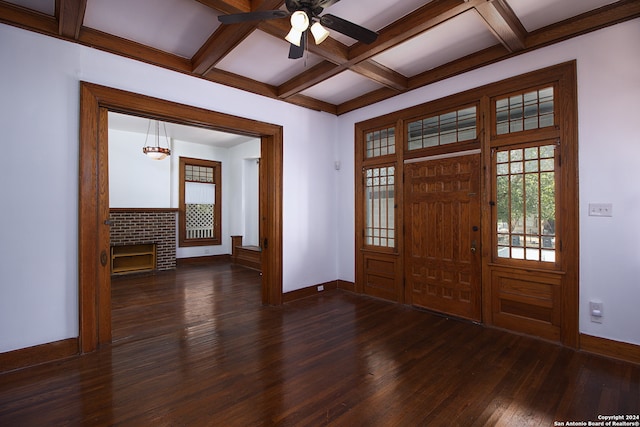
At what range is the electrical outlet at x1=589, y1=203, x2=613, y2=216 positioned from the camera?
2730 millimetres

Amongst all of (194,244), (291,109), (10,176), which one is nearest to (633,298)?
(291,109)

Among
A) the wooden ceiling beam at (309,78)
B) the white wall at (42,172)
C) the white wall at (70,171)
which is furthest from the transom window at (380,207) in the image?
the white wall at (42,172)

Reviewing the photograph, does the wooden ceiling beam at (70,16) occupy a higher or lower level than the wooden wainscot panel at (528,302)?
higher

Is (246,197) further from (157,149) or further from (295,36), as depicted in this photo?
(295,36)

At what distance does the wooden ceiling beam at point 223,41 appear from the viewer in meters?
2.44

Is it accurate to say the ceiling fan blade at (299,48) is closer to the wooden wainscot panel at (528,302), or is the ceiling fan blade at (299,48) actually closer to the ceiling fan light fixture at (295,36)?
the ceiling fan light fixture at (295,36)

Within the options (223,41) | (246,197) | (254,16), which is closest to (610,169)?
(254,16)

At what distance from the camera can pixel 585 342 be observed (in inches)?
111

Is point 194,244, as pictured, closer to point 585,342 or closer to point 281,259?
point 281,259

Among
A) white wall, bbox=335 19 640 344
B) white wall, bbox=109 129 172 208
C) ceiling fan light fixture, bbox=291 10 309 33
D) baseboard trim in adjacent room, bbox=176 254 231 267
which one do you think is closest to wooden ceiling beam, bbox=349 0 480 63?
ceiling fan light fixture, bbox=291 10 309 33

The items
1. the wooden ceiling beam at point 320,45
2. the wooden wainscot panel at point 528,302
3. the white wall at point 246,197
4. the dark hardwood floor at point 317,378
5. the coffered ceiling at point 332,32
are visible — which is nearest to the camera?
the dark hardwood floor at point 317,378

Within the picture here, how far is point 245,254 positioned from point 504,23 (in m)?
6.43

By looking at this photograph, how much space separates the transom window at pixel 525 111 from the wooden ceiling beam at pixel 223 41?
2660mm

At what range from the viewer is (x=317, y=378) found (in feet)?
7.91
